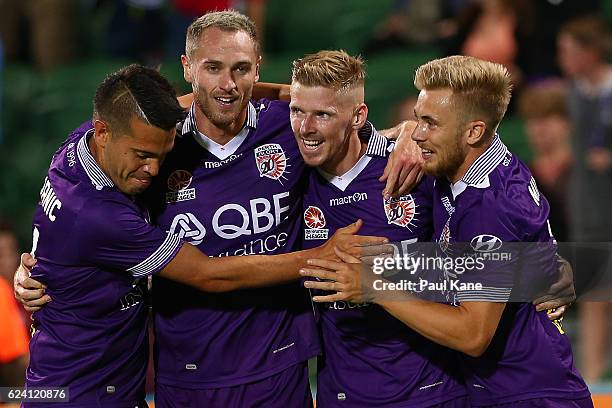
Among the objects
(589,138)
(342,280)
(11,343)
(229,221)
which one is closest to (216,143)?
(229,221)

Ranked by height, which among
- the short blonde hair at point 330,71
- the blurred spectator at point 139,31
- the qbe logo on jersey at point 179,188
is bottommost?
the qbe logo on jersey at point 179,188

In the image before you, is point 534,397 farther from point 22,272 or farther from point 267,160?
point 22,272

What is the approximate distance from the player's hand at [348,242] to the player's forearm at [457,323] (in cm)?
35

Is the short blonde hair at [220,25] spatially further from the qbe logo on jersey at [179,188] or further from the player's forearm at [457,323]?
the player's forearm at [457,323]

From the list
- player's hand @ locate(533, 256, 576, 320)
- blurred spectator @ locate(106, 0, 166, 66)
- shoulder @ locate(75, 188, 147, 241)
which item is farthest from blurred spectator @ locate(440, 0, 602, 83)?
shoulder @ locate(75, 188, 147, 241)

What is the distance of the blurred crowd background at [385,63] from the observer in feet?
24.5

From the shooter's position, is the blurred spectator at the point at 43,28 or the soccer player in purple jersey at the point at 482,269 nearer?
the soccer player in purple jersey at the point at 482,269

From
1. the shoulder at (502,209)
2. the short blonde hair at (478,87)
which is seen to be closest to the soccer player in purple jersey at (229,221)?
the short blonde hair at (478,87)

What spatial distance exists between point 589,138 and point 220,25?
144 inches

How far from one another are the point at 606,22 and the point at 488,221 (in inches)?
183

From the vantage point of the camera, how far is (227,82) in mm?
4555

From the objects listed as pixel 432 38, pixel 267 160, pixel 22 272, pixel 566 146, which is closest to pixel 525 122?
pixel 566 146

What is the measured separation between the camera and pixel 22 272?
15.3ft

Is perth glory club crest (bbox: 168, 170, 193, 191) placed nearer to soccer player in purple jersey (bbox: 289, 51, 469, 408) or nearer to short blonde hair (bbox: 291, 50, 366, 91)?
soccer player in purple jersey (bbox: 289, 51, 469, 408)
